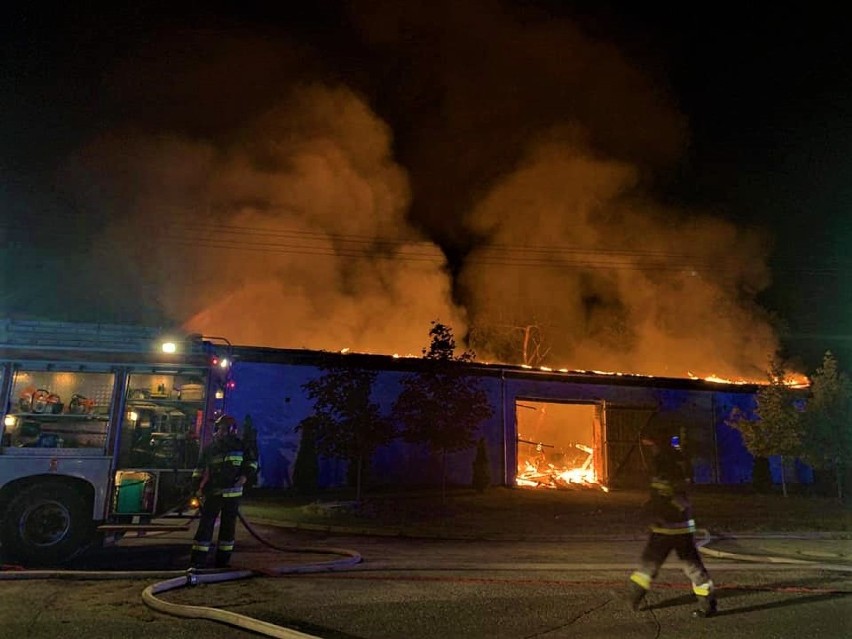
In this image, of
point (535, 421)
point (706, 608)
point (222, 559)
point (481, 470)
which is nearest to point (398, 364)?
point (481, 470)

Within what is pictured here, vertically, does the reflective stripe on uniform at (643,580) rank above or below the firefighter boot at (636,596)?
above

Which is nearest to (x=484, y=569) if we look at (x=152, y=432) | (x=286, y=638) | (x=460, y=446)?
(x=286, y=638)

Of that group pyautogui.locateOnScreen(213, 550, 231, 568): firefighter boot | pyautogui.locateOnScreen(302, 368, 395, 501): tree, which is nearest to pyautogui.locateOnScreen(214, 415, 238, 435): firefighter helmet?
pyautogui.locateOnScreen(213, 550, 231, 568): firefighter boot

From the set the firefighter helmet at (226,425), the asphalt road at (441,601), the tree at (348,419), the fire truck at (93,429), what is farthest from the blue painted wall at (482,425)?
the firefighter helmet at (226,425)

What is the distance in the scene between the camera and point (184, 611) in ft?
15.9

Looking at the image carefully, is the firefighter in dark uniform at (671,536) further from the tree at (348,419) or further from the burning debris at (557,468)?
the burning debris at (557,468)

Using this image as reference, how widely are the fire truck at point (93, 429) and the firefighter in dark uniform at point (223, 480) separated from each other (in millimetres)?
899

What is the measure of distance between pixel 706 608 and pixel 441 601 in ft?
6.82

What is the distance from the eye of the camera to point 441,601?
5457 millimetres

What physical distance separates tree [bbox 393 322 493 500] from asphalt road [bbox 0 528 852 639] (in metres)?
5.57

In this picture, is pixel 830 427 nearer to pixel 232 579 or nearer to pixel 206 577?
pixel 232 579

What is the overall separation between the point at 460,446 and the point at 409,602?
8.25 metres

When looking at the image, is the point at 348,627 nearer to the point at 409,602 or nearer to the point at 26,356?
the point at 409,602

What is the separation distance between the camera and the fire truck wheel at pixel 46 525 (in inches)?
277
